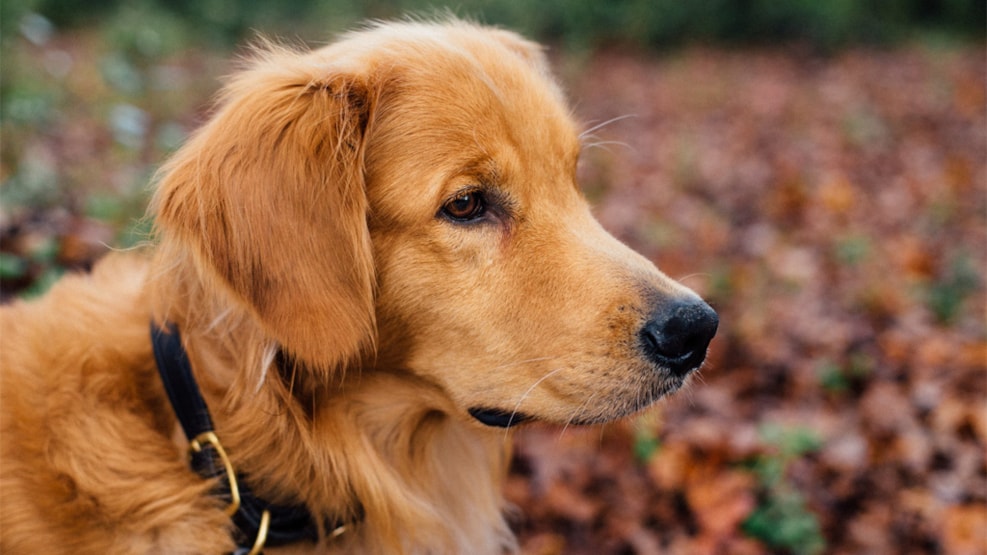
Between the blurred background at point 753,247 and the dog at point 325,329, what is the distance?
1.72 ft

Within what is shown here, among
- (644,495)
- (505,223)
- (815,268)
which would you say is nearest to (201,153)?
(505,223)

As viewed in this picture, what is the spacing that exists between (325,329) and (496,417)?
1.99 ft

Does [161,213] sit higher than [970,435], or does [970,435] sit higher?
[161,213]

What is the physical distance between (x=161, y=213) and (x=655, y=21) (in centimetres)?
1459

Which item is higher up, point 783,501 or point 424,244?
point 424,244

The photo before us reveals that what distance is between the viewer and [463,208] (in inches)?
95.4

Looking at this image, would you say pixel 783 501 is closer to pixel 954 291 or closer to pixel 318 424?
pixel 318 424

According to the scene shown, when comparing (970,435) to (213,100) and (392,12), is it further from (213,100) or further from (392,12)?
(392,12)

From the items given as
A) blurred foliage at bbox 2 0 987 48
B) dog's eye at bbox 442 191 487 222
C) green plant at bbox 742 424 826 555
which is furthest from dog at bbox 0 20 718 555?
blurred foliage at bbox 2 0 987 48

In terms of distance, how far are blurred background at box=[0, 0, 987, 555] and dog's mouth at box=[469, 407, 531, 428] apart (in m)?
1.06

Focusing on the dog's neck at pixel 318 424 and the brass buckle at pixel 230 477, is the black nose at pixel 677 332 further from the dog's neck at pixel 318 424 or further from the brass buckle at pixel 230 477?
the brass buckle at pixel 230 477

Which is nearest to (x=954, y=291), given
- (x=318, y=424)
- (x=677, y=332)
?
(x=677, y=332)

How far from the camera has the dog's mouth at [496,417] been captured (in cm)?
245

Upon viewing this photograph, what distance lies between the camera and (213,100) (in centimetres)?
262
